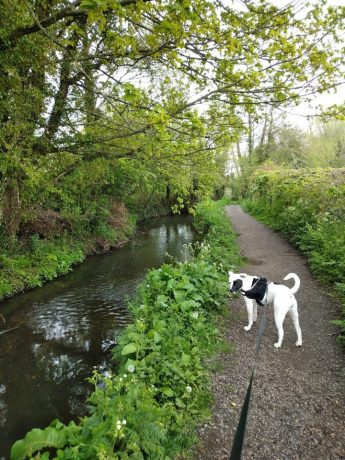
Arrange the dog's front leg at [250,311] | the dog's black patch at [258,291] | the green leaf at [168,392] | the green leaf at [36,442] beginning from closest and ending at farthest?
the green leaf at [36,442] < the green leaf at [168,392] < the dog's black patch at [258,291] < the dog's front leg at [250,311]

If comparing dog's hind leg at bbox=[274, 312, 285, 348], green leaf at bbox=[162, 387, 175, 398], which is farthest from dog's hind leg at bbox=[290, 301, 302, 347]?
green leaf at bbox=[162, 387, 175, 398]

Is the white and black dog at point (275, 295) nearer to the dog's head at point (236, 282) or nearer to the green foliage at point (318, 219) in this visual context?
the dog's head at point (236, 282)

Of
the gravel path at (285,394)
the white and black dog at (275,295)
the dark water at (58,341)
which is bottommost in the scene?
the dark water at (58,341)

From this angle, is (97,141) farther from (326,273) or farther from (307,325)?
(326,273)

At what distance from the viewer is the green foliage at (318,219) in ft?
27.4

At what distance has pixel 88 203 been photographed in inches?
681

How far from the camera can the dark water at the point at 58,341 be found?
5133 millimetres

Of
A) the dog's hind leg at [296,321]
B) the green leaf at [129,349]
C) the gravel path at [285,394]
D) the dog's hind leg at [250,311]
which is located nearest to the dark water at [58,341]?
the green leaf at [129,349]

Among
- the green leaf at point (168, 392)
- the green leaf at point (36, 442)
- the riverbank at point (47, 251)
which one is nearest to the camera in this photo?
the green leaf at point (36, 442)

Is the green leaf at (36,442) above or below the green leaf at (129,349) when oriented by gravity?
below

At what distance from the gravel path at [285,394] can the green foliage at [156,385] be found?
30 centimetres

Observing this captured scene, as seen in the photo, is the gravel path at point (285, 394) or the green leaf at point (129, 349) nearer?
the gravel path at point (285, 394)

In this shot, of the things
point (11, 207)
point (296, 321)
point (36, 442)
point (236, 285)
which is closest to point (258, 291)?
point (236, 285)

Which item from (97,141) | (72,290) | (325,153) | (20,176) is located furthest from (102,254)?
(325,153)
